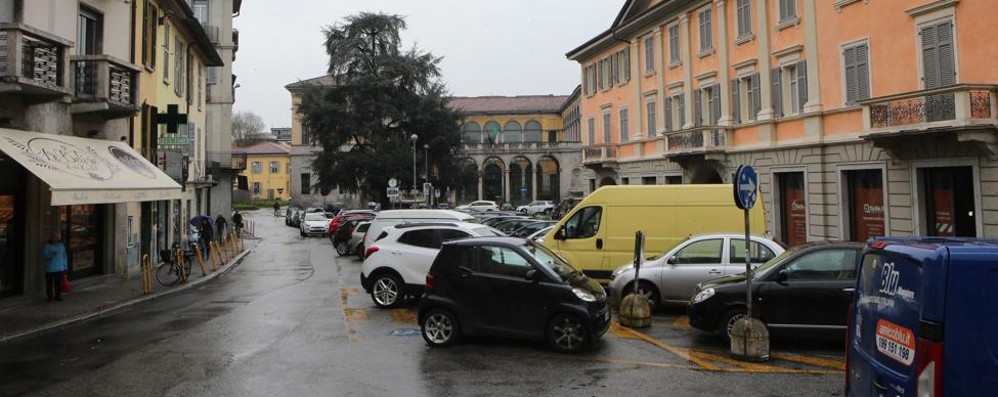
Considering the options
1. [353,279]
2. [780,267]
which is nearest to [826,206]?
[780,267]

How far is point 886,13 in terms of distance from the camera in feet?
56.6

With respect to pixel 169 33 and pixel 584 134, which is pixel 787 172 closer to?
pixel 584 134

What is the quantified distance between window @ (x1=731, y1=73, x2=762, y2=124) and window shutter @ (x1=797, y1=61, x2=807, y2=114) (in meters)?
1.94

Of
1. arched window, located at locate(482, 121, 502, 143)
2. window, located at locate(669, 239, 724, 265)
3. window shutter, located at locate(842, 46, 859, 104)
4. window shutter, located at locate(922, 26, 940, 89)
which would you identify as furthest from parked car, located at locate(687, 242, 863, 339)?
arched window, located at locate(482, 121, 502, 143)

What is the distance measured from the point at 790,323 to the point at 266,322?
8.65m

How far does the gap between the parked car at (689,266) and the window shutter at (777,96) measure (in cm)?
1236

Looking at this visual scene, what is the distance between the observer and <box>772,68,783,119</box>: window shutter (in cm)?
2162

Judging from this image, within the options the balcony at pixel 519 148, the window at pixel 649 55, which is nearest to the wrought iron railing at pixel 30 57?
the window at pixel 649 55

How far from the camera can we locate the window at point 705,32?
997 inches

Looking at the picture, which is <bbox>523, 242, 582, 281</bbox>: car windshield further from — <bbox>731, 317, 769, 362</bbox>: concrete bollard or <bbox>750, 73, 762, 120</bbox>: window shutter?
<bbox>750, 73, 762, 120</bbox>: window shutter

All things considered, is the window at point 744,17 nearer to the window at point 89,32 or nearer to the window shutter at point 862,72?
the window shutter at point 862,72

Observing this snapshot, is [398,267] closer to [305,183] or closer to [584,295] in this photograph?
[584,295]

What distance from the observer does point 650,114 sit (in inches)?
1183

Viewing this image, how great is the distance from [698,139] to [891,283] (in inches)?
874
